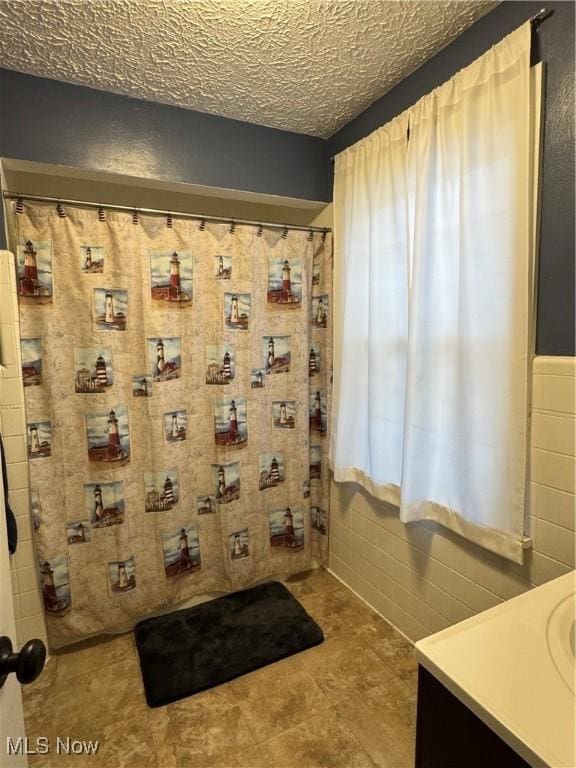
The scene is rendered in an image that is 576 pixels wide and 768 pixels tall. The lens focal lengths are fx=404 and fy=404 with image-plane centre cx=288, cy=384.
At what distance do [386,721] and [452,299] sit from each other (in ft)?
5.03

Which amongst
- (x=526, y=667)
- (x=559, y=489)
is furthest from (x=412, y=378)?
(x=526, y=667)

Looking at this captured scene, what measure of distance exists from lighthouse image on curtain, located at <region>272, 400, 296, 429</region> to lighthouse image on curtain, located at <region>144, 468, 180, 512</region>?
0.58 m

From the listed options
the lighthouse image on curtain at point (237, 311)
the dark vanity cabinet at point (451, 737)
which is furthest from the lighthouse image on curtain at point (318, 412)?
the dark vanity cabinet at point (451, 737)

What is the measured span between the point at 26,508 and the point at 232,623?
1.08 m

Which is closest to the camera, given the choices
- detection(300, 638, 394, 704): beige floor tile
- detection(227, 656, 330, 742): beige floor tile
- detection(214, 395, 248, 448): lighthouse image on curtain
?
detection(227, 656, 330, 742): beige floor tile

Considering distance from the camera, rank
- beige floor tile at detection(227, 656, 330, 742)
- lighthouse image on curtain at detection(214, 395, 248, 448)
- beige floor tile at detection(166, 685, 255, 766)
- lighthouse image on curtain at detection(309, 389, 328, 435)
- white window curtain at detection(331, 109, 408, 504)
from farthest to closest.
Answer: lighthouse image on curtain at detection(309, 389, 328, 435)
lighthouse image on curtain at detection(214, 395, 248, 448)
white window curtain at detection(331, 109, 408, 504)
beige floor tile at detection(227, 656, 330, 742)
beige floor tile at detection(166, 685, 255, 766)

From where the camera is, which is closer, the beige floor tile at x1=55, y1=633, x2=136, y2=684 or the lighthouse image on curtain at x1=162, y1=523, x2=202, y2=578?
the beige floor tile at x1=55, y1=633, x2=136, y2=684

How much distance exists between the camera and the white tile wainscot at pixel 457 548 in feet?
3.89

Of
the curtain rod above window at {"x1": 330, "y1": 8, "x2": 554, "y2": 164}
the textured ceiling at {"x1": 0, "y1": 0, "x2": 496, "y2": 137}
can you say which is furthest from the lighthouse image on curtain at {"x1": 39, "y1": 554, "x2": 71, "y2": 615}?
the curtain rod above window at {"x1": 330, "y1": 8, "x2": 554, "y2": 164}

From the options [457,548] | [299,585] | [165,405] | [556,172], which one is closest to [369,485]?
[457,548]

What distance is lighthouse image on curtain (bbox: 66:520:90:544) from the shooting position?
71.4 inches

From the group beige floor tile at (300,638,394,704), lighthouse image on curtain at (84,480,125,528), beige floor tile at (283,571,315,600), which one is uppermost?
lighthouse image on curtain at (84,480,125,528)

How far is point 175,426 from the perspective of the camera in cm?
197

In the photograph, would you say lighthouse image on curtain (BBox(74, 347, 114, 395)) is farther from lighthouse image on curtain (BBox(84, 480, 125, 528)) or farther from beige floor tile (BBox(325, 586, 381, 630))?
beige floor tile (BBox(325, 586, 381, 630))
